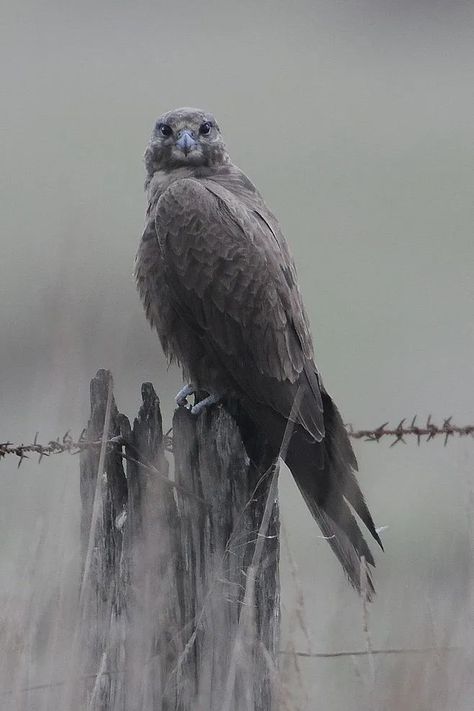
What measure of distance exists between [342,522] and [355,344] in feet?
22.1

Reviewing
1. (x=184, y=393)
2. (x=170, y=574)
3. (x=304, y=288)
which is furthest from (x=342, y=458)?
(x=304, y=288)

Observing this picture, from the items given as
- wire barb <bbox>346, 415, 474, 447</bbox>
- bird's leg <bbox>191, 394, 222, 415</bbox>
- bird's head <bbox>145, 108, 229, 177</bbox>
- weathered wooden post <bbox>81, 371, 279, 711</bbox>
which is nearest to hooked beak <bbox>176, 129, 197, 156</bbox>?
bird's head <bbox>145, 108, 229, 177</bbox>

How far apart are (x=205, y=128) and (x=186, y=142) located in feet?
0.68

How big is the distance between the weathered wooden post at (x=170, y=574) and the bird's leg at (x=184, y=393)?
131cm

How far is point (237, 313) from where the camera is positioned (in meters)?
4.57

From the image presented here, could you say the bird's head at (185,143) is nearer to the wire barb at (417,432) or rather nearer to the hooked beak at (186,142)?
the hooked beak at (186,142)

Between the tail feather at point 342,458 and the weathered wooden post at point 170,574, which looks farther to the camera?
the tail feather at point 342,458

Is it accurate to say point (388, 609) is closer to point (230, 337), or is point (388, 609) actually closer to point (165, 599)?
point (165, 599)

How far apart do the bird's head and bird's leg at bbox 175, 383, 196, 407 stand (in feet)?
3.27

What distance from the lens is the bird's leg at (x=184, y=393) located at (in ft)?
15.2

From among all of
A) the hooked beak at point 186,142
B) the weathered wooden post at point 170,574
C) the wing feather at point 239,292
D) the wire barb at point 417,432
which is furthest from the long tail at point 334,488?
the hooked beak at point 186,142

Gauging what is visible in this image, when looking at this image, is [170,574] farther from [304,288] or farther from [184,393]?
[304,288]

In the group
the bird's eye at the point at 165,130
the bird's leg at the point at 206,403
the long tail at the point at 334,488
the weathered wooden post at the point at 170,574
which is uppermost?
the bird's eye at the point at 165,130

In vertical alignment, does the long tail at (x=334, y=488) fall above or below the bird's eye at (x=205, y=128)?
below
